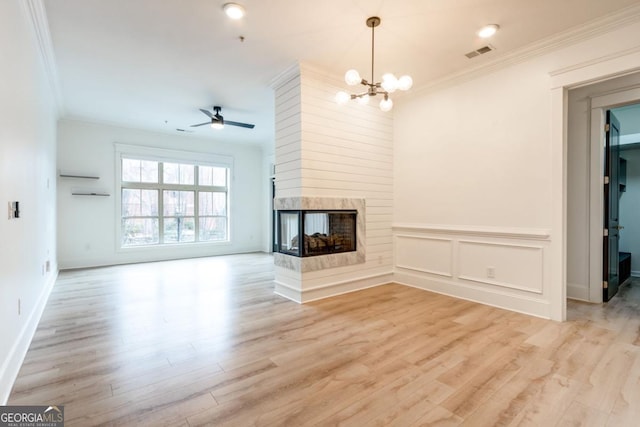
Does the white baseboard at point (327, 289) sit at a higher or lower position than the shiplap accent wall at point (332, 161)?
lower

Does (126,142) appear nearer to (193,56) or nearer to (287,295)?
(193,56)

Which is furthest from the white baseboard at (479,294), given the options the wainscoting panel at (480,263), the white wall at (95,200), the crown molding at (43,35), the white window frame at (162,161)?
the white wall at (95,200)

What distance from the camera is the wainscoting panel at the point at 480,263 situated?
3521mm

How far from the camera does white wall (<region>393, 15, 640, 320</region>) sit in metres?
3.39

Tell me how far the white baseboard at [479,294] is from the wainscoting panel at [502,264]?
0.12 meters

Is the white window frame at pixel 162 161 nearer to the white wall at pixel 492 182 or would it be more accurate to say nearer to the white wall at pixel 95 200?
the white wall at pixel 95 200

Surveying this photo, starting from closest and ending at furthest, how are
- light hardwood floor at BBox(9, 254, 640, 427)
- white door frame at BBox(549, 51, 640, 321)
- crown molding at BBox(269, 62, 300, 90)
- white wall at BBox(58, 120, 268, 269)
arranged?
light hardwood floor at BBox(9, 254, 640, 427) → white door frame at BBox(549, 51, 640, 321) → crown molding at BBox(269, 62, 300, 90) → white wall at BBox(58, 120, 268, 269)

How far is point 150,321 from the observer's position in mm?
3389

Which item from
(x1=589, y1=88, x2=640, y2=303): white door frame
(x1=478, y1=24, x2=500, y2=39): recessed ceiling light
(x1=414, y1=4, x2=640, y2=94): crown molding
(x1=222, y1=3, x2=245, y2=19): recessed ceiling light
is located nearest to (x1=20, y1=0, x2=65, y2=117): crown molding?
(x1=222, y1=3, x2=245, y2=19): recessed ceiling light

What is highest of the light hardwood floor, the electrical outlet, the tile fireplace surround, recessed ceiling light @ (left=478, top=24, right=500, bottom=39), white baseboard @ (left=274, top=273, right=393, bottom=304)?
recessed ceiling light @ (left=478, top=24, right=500, bottom=39)

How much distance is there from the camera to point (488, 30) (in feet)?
10.6

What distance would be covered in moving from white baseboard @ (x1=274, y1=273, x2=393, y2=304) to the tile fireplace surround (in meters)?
0.27

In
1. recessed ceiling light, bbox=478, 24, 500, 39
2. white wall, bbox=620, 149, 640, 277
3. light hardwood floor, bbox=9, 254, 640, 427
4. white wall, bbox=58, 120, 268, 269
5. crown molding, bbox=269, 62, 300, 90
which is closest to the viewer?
light hardwood floor, bbox=9, 254, 640, 427

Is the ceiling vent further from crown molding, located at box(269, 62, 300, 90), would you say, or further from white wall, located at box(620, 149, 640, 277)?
white wall, located at box(620, 149, 640, 277)
